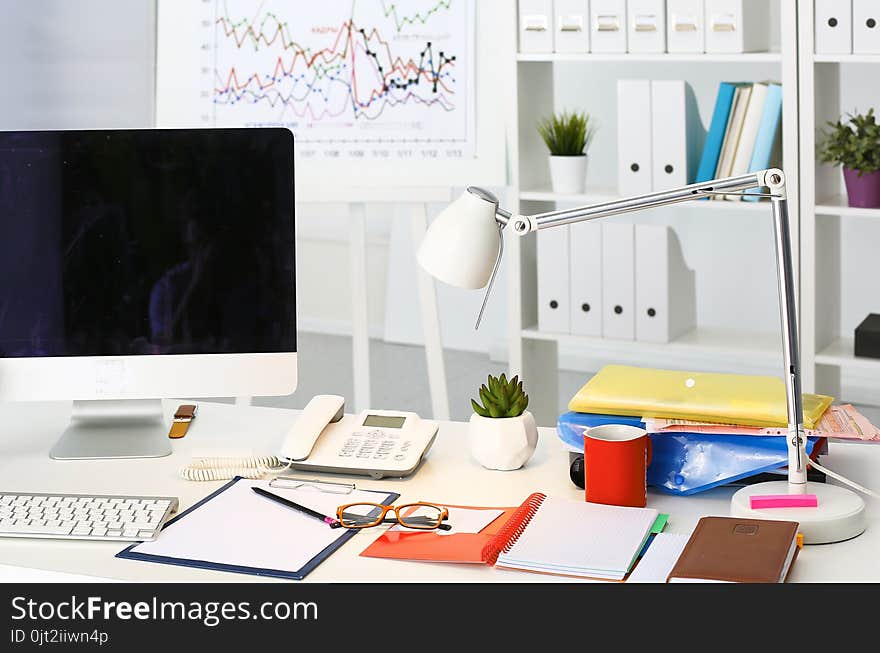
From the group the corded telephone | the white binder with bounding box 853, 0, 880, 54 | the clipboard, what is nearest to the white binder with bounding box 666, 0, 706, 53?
the white binder with bounding box 853, 0, 880, 54

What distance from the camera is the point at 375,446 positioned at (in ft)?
5.71

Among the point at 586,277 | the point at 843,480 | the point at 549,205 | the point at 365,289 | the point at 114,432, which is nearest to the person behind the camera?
the point at 843,480

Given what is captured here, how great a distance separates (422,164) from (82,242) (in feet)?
3.97

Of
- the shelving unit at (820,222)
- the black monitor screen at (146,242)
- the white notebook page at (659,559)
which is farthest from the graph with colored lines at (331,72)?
the white notebook page at (659,559)

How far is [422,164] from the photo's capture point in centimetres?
283

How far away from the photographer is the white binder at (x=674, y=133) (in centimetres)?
314

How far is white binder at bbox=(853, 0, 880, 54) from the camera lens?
285 cm

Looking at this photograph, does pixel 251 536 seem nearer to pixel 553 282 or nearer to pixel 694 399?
pixel 694 399

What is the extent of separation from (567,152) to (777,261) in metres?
1.93

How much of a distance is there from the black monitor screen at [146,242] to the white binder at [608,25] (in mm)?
1613

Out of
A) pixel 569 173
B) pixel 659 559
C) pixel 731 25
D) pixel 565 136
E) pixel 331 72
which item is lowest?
pixel 659 559

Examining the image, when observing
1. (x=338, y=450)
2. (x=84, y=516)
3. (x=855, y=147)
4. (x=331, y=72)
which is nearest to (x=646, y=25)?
(x=855, y=147)

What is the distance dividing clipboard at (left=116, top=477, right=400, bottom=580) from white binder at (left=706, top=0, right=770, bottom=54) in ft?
6.16
